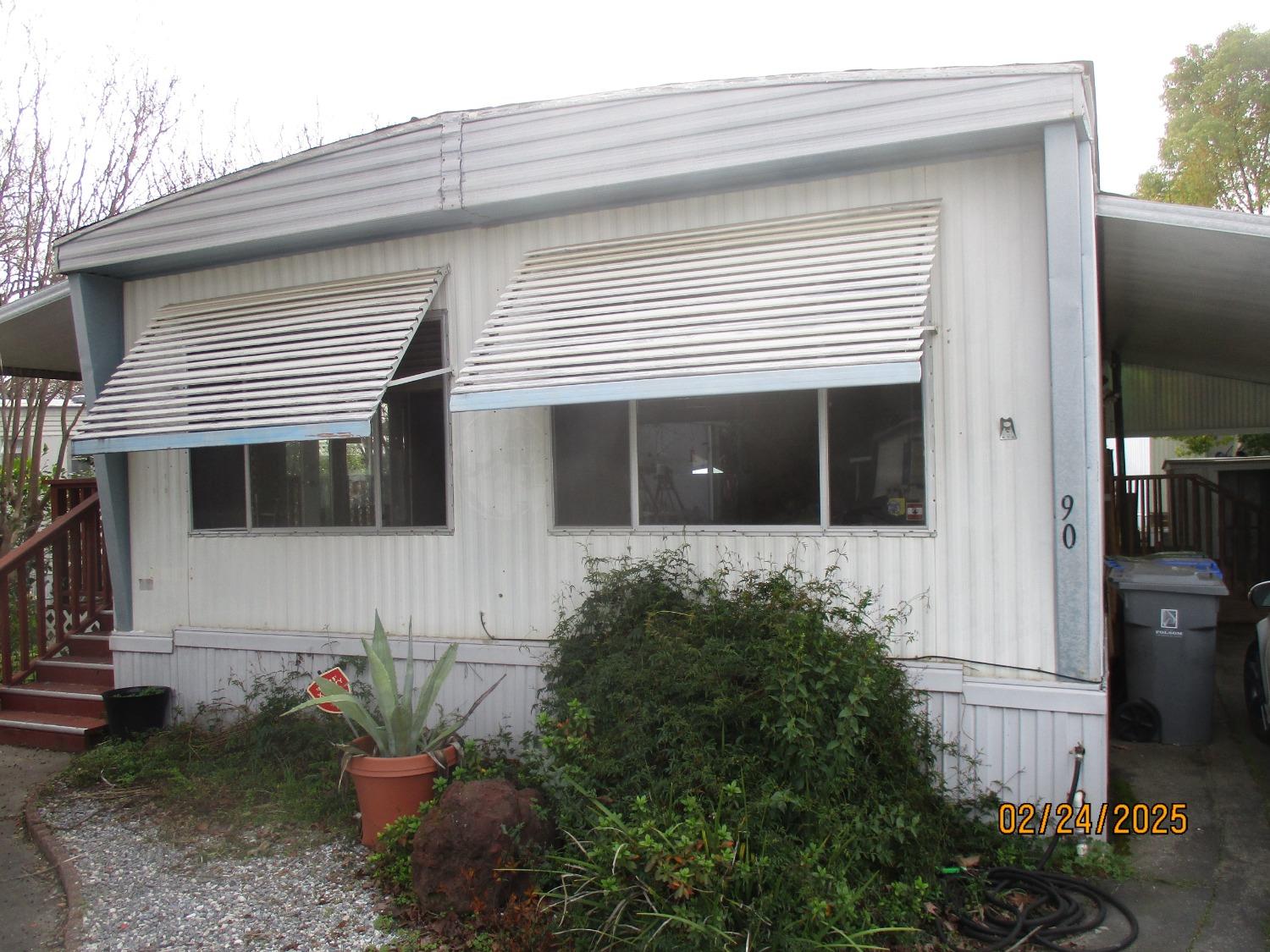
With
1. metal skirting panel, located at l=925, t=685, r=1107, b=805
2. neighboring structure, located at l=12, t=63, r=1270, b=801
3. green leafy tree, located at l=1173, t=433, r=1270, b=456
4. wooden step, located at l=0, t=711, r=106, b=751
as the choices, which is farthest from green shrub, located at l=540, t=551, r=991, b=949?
green leafy tree, located at l=1173, t=433, r=1270, b=456

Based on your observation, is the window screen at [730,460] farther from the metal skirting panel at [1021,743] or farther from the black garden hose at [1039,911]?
the black garden hose at [1039,911]

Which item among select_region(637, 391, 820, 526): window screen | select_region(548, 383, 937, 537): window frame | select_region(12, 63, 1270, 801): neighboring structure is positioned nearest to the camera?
select_region(12, 63, 1270, 801): neighboring structure

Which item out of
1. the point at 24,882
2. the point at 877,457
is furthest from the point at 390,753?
the point at 877,457

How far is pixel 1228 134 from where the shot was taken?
1927 centimetres

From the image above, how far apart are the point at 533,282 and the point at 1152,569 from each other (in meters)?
4.31

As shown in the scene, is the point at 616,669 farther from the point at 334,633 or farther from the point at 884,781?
the point at 334,633

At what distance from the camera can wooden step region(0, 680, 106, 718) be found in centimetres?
701

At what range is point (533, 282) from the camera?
17.9ft

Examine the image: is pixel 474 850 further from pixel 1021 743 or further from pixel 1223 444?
pixel 1223 444

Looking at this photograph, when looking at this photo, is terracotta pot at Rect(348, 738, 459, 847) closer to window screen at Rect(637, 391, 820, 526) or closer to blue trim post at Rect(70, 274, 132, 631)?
window screen at Rect(637, 391, 820, 526)

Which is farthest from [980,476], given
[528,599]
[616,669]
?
[528,599]

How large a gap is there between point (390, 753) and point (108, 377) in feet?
13.0

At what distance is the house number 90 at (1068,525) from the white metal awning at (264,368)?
11.7 ft

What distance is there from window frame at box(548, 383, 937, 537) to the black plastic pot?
3.31 meters
